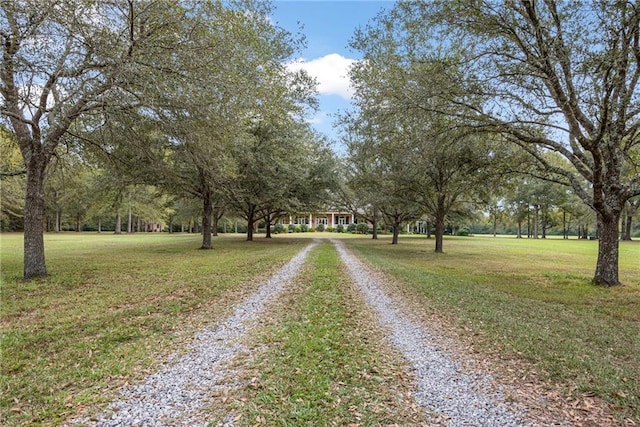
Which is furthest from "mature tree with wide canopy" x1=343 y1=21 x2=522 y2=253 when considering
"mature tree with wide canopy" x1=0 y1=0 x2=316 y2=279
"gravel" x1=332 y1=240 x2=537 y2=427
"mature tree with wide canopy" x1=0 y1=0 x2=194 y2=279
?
"gravel" x1=332 y1=240 x2=537 y2=427

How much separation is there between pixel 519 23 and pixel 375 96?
389 centimetres

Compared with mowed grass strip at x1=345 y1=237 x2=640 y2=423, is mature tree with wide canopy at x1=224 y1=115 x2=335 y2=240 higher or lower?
higher

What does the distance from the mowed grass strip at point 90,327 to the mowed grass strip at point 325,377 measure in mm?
1367

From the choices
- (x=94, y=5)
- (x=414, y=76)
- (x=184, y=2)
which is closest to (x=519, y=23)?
(x=414, y=76)

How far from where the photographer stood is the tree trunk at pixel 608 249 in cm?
930

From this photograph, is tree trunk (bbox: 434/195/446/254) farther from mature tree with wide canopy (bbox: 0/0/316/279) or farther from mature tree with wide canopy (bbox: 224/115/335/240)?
mature tree with wide canopy (bbox: 0/0/316/279)

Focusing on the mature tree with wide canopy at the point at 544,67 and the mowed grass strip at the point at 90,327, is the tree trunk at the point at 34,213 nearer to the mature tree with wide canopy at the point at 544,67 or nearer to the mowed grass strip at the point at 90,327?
the mowed grass strip at the point at 90,327

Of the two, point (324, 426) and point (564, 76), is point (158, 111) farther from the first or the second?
point (564, 76)

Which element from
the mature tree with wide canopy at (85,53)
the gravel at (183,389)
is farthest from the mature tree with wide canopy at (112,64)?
the gravel at (183,389)

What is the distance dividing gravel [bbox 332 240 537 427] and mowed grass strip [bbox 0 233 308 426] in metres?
3.03

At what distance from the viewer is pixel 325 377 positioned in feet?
12.0

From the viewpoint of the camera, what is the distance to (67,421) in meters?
2.87

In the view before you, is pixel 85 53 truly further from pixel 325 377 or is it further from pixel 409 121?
pixel 409 121

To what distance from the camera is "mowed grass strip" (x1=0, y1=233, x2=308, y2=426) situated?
10.9 ft
